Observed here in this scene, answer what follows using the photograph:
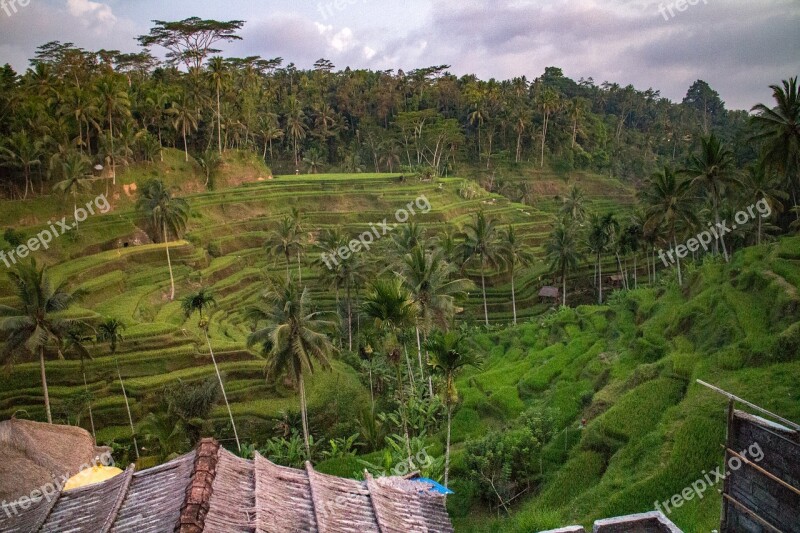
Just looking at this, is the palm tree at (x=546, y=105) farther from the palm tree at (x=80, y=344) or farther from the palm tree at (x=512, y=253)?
the palm tree at (x=80, y=344)

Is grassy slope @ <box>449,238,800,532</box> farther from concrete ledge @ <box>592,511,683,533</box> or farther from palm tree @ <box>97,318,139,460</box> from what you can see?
palm tree @ <box>97,318,139,460</box>

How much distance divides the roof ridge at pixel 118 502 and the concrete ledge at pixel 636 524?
791 centimetres

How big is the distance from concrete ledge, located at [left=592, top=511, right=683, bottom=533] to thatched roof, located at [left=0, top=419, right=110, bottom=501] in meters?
17.4

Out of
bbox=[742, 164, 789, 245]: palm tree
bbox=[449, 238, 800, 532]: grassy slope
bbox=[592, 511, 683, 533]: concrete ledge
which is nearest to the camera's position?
bbox=[592, 511, 683, 533]: concrete ledge

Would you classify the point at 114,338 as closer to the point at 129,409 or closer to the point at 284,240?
the point at 129,409

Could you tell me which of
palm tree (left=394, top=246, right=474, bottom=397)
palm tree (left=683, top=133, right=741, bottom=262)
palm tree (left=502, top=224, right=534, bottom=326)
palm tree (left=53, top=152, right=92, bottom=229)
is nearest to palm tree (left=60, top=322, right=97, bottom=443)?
palm tree (left=394, top=246, right=474, bottom=397)

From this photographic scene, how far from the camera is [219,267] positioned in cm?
4519

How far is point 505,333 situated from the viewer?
38.8 meters

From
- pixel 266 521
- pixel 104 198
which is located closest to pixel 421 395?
pixel 266 521

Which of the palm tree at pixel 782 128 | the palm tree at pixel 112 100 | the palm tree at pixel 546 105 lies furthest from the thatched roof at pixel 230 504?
the palm tree at pixel 546 105

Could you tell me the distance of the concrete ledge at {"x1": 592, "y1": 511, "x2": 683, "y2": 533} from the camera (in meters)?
9.90

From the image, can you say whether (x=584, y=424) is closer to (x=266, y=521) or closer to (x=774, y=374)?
(x=774, y=374)

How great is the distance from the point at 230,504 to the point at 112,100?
160 ft

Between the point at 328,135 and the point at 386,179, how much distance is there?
23.9m
